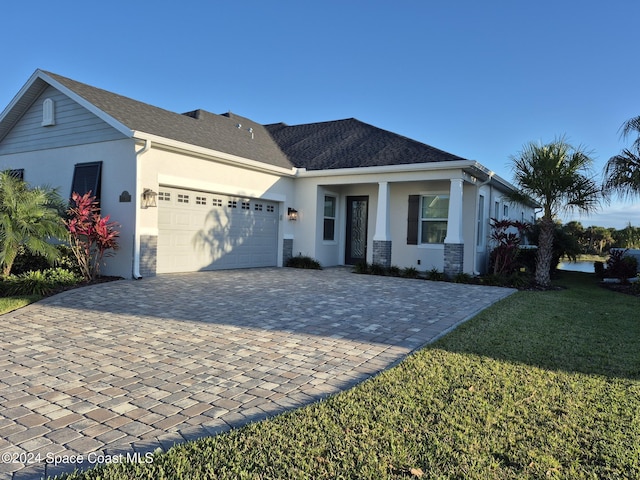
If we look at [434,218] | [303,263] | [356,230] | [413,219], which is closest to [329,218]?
[356,230]

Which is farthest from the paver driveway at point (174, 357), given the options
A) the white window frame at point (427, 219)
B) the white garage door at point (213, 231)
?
the white window frame at point (427, 219)

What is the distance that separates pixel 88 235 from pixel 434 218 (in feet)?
33.0

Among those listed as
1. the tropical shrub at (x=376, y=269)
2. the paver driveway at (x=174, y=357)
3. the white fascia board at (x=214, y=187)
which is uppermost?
the white fascia board at (x=214, y=187)

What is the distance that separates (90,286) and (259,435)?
7.64 m

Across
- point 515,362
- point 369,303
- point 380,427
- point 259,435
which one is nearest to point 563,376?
point 515,362

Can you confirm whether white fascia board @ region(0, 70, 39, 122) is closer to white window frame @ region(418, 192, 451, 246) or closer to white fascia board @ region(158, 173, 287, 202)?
white fascia board @ region(158, 173, 287, 202)

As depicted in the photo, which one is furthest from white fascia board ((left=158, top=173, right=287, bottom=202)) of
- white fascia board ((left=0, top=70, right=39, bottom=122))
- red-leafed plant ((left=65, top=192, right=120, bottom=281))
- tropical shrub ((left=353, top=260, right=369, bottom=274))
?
white fascia board ((left=0, top=70, right=39, bottom=122))

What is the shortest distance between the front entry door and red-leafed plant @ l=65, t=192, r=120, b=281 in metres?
8.25

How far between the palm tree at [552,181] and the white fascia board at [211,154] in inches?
286

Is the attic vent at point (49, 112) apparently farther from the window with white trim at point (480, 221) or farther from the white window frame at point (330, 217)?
the window with white trim at point (480, 221)

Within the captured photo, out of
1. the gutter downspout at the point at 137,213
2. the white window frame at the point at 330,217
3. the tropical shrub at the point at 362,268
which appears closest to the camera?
the gutter downspout at the point at 137,213

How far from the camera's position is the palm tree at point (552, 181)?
11.0m

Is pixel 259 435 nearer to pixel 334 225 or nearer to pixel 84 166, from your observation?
pixel 84 166

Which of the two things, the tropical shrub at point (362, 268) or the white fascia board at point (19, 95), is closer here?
the white fascia board at point (19, 95)
